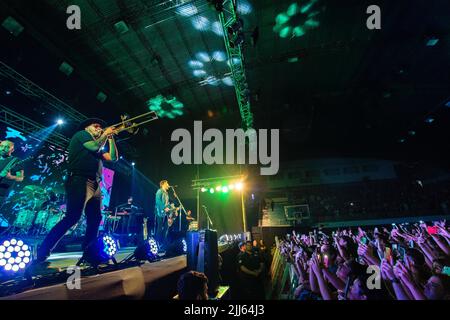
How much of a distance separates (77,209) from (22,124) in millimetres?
5677

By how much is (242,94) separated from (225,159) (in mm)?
4363

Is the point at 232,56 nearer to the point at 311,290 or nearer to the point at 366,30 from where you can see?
the point at 366,30

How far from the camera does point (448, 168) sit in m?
13.7

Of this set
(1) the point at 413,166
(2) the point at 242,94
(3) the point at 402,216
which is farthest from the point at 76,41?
(1) the point at 413,166

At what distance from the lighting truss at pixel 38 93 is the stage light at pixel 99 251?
478cm

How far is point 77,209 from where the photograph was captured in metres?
2.27

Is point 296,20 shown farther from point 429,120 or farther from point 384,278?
point 429,120

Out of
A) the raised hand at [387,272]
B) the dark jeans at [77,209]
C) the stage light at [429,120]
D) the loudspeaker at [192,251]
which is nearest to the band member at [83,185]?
the dark jeans at [77,209]

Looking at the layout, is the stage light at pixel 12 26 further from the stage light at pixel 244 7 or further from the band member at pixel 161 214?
the stage light at pixel 244 7

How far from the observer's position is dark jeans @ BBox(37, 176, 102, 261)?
2.16 m

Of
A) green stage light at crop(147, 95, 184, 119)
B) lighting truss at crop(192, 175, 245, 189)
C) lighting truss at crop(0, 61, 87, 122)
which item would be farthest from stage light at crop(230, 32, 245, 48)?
lighting truss at crop(192, 175, 245, 189)

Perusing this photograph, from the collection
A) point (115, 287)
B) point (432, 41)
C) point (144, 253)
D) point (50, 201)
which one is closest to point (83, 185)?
point (115, 287)

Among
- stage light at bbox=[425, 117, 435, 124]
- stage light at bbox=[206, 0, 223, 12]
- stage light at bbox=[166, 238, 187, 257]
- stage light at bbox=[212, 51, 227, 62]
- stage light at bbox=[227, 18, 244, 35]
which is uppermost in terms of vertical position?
stage light at bbox=[212, 51, 227, 62]

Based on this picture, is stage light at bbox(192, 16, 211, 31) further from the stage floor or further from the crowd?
the crowd
